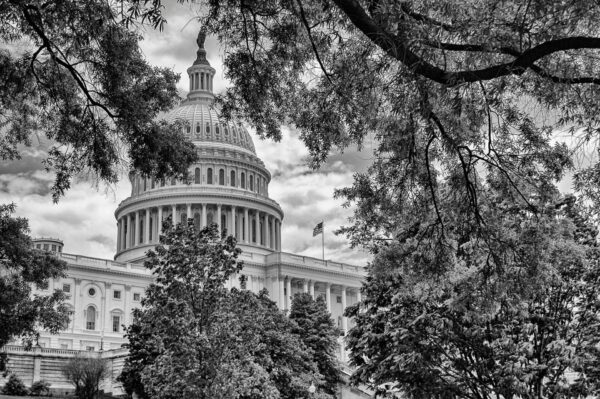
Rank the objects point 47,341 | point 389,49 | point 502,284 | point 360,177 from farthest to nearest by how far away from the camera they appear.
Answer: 1. point 47,341
2. point 360,177
3. point 502,284
4. point 389,49

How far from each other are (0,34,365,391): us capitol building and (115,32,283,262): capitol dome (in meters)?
0.16

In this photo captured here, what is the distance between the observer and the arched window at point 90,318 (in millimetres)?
98500

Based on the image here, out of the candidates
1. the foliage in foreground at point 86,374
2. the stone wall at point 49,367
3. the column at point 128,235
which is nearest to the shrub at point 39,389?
the foliage in foreground at point 86,374

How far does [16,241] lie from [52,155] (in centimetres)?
750

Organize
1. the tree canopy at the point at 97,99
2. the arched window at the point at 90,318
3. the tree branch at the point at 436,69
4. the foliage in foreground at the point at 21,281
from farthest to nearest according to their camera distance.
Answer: the arched window at the point at 90,318 < the foliage in foreground at the point at 21,281 < the tree canopy at the point at 97,99 < the tree branch at the point at 436,69

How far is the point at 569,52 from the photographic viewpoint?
32.7ft

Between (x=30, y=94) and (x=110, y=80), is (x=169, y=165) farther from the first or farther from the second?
(x=30, y=94)

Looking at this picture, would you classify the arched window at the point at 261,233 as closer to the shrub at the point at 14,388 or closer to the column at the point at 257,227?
the column at the point at 257,227

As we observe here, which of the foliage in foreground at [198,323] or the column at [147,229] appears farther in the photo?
the column at [147,229]

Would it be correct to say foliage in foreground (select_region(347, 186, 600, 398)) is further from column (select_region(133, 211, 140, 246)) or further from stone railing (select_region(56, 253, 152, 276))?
column (select_region(133, 211, 140, 246))

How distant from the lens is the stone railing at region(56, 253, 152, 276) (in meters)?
99.0

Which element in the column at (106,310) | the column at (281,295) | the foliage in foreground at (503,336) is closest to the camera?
the foliage in foreground at (503,336)

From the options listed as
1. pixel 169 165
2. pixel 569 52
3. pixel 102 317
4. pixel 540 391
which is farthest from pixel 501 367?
pixel 102 317

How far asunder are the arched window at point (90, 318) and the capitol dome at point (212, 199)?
17.7 metres
